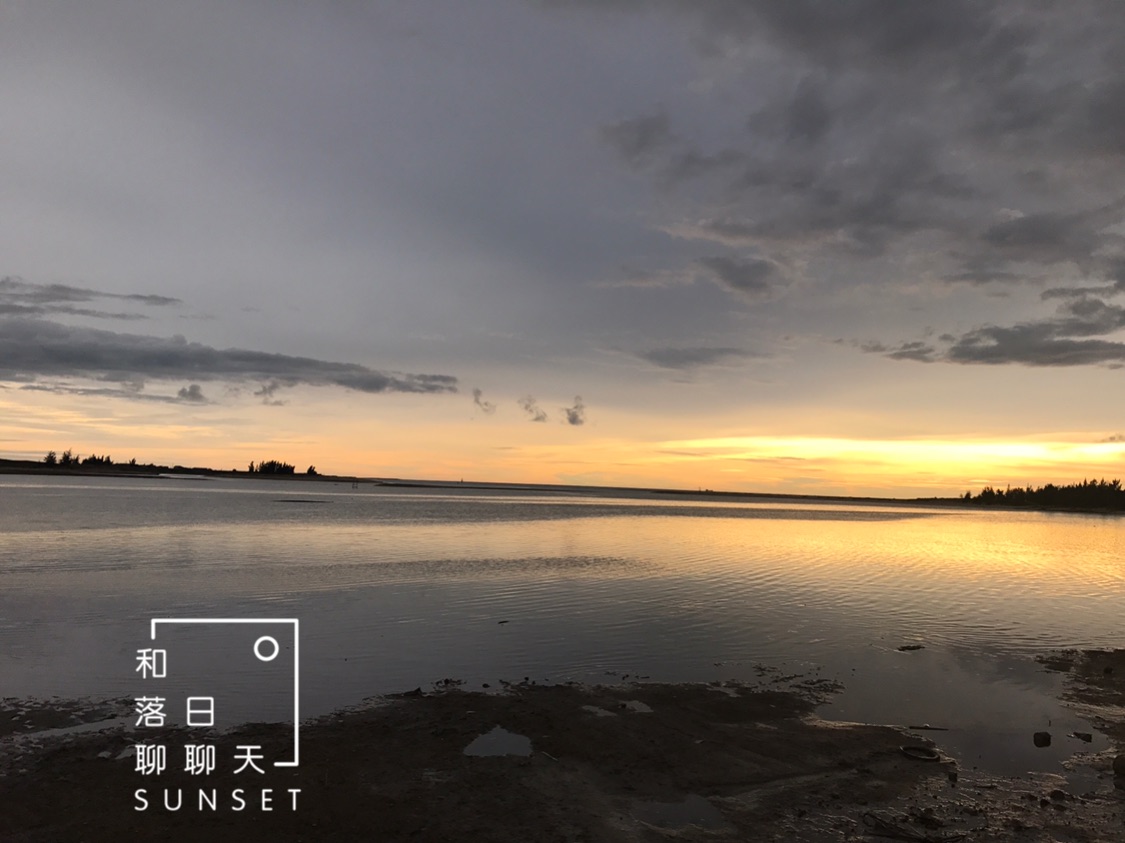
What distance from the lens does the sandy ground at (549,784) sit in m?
8.66

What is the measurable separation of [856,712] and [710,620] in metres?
8.68

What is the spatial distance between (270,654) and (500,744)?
26.8ft

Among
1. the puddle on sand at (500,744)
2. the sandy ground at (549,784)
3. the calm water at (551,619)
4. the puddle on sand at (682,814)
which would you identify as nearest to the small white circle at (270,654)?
the calm water at (551,619)

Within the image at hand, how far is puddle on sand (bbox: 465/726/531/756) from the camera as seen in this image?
11133 millimetres

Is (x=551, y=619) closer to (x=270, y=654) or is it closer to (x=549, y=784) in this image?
(x=270, y=654)

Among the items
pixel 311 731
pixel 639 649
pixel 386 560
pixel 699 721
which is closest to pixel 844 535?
pixel 386 560

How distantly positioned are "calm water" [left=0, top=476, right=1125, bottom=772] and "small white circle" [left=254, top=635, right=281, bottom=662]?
202mm

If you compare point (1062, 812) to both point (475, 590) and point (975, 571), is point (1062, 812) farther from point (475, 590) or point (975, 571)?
point (975, 571)

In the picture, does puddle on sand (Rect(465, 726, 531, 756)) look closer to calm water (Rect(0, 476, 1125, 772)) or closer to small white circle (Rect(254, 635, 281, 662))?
calm water (Rect(0, 476, 1125, 772))

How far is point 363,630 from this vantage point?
19750mm

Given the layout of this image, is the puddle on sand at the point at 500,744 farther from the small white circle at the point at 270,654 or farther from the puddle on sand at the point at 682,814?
the small white circle at the point at 270,654

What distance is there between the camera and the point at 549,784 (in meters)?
10.0

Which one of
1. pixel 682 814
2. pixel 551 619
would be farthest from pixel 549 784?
pixel 551 619

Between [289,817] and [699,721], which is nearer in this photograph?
[289,817]
